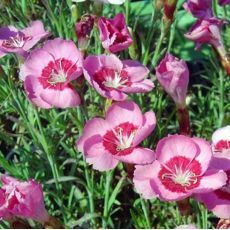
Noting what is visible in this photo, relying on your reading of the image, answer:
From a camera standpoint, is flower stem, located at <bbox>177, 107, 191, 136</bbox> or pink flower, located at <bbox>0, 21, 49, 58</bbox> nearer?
flower stem, located at <bbox>177, 107, 191, 136</bbox>

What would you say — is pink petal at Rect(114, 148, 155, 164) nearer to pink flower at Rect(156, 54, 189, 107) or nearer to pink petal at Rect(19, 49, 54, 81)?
pink flower at Rect(156, 54, 189, 107)

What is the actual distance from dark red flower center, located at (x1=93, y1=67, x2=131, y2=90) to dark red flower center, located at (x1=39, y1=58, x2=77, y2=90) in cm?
6

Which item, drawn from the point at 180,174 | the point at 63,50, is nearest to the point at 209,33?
the point at 63,50

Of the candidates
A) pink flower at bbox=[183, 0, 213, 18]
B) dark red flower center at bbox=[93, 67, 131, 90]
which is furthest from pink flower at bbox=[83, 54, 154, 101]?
pink flower at bbox=[183, 0, 213, 18]

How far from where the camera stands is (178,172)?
4.01 feet

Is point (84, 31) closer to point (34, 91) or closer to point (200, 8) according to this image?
point (34, 91)

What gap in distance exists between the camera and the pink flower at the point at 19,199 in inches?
45.6

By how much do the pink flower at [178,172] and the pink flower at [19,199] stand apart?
20 centimetres

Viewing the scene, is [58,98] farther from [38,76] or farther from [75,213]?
[75,213]

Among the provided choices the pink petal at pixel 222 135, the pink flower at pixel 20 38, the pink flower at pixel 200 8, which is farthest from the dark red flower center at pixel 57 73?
the pink flower at pixel 200 8

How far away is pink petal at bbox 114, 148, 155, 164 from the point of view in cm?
118

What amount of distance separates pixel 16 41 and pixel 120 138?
1.39ft

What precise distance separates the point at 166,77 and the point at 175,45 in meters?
1.31

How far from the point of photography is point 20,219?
129 cm
